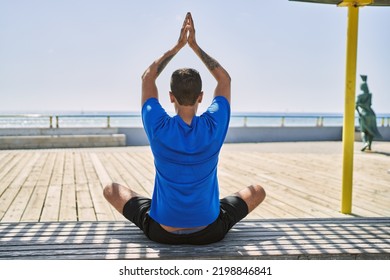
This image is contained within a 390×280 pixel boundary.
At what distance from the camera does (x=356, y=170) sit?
761 cm

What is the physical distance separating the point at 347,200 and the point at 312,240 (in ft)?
5.84

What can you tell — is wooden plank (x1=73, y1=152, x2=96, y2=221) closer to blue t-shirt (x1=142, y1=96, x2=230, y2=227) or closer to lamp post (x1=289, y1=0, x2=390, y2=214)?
blue t-shirt (x1=142, y1=96, x2=230, y2=227)

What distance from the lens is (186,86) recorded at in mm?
2244

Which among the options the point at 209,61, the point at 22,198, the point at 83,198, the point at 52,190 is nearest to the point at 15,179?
the point at 52,190

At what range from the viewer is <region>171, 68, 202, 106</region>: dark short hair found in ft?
7.39

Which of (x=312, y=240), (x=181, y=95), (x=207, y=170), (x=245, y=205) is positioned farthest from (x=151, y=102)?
(x=312, y=240)

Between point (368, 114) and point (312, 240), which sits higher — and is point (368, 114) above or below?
above

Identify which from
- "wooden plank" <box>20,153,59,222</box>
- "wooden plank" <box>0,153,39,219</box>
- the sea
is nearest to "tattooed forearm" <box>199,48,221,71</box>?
"wooden plank" <box>20,153,59,222</box>

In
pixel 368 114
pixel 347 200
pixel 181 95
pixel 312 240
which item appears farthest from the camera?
pixel 368 114

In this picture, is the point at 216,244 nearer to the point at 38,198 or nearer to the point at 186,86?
the point at 186,86

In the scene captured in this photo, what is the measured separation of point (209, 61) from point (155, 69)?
391mm

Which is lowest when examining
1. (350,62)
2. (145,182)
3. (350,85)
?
(145,182)

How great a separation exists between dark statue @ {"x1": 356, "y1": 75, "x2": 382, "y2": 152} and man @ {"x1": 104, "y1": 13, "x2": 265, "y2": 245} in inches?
394

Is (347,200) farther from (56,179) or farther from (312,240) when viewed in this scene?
(56,179)
